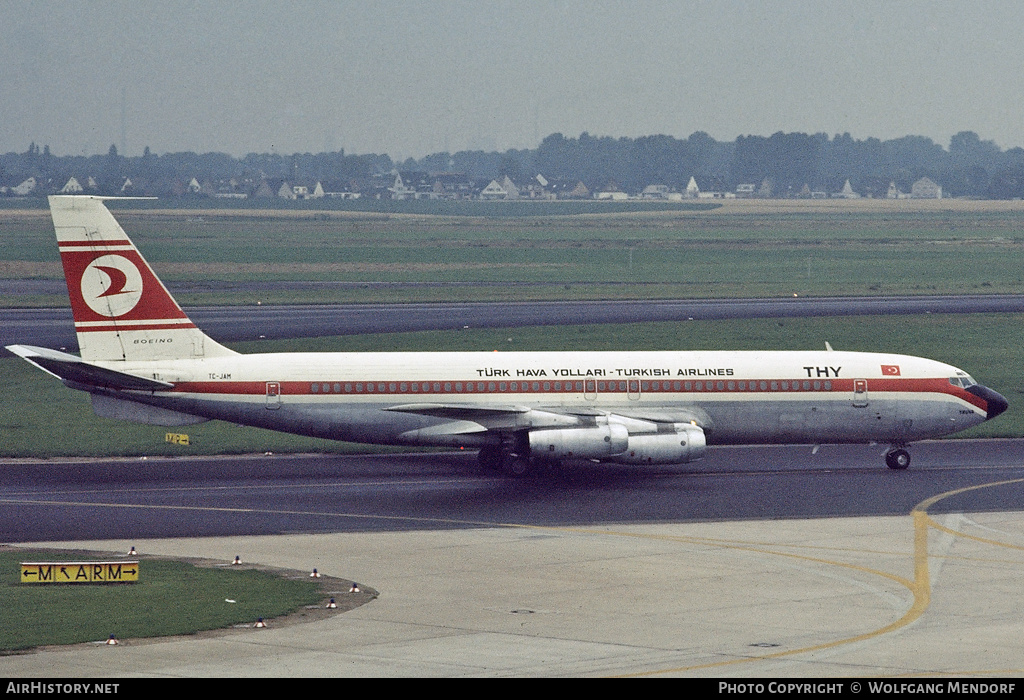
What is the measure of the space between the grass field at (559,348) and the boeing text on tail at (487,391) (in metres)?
6.01

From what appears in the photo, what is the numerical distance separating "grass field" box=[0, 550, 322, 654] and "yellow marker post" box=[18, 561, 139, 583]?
0.20 m

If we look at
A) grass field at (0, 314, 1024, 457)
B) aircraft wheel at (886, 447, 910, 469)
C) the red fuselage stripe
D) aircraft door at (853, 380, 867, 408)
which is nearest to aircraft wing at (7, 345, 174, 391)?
the red fuselage stripe

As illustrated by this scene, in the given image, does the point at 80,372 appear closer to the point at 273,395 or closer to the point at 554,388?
the point at 273,395

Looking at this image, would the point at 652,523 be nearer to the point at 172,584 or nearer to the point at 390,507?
the point at 390,507

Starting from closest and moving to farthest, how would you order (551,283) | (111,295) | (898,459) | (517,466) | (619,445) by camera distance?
(619,445), (111,295), (517,466), (898,459), (551,283)

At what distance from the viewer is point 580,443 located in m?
45.9

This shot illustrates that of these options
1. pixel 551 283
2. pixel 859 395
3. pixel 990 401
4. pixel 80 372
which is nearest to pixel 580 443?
pixel 859 395

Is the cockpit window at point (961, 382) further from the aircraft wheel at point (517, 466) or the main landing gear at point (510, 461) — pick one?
the aircraft wheel at point (517, 466)

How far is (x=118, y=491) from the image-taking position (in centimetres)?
4522

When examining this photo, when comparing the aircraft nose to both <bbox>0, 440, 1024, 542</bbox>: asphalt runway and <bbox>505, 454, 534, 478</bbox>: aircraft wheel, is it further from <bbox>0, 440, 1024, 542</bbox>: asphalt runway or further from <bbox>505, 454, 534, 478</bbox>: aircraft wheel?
<bbox>505, 454, 534, 478</bbox>: aircraft wheel

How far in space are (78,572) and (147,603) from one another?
2910 mm

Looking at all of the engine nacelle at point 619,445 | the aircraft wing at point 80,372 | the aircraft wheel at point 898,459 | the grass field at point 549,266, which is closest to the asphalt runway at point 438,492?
the aircraft wheel at point 898,459

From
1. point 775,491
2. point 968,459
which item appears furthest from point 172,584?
point 968,459

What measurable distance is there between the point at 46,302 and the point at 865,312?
60905 mm
